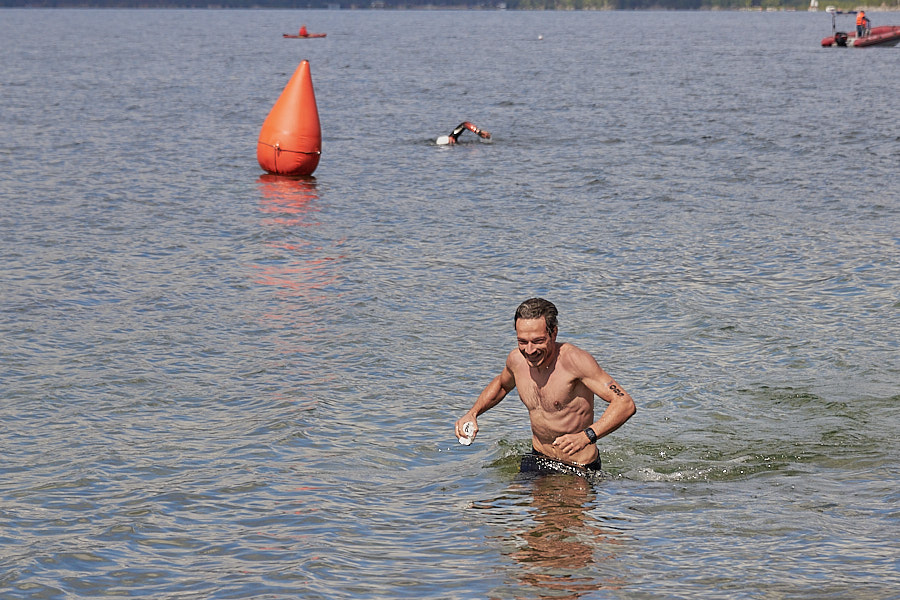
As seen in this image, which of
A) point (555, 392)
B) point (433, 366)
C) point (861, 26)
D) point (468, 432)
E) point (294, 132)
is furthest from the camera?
point (861, 26)

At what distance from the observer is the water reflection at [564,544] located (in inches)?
246

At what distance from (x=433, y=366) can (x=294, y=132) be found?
A: 1108 cm

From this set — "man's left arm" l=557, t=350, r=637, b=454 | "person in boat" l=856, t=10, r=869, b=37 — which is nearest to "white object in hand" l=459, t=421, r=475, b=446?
"man's left arm" l=557, t=350, r=637, b=454

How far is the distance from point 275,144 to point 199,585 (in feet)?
51.1

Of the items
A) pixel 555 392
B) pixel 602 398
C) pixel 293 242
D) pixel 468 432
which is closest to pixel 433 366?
pixel 555 392

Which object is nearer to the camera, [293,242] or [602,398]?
[602,398]

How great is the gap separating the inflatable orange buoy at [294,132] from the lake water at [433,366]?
0.50m

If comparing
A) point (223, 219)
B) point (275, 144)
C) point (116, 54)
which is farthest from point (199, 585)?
point (116, 54)

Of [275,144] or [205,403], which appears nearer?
[205,403]

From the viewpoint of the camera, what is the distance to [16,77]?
48281mm

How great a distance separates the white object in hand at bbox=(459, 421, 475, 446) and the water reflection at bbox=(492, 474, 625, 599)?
0.64 metres

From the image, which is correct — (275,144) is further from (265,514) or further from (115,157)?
(265,514)

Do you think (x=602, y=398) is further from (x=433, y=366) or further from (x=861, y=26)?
(x=861, y=26)

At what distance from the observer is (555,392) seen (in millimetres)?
7289
